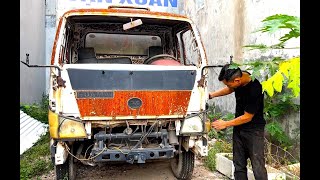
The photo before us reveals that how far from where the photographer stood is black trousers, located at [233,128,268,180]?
3.48 m

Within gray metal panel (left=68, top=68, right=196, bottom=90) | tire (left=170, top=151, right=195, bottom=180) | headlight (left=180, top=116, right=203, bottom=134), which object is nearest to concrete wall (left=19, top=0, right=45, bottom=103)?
gray metal panel (left=68, top=68, right=196, bottom=90)

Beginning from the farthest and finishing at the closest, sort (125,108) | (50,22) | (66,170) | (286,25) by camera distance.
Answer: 1. (50,22)
2. (66,170)
3. (125,108)
4. (286,25)

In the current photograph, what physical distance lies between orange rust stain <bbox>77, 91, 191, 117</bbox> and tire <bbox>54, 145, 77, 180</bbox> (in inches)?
34.4

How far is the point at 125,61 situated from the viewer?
511 centimetres

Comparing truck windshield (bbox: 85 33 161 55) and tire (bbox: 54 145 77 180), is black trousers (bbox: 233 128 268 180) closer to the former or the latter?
tire (bbox: 54 145 77 180)

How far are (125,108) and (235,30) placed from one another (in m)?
3.64

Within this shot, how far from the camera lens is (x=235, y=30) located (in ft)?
21.6

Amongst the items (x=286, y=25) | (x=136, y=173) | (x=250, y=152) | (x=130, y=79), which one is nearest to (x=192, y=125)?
(x=250, y=152)

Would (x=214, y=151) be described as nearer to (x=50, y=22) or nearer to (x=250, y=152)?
(x=250, y=152)

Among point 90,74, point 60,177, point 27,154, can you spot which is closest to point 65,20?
point 90,74

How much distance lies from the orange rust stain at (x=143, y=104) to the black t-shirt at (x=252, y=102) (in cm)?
71

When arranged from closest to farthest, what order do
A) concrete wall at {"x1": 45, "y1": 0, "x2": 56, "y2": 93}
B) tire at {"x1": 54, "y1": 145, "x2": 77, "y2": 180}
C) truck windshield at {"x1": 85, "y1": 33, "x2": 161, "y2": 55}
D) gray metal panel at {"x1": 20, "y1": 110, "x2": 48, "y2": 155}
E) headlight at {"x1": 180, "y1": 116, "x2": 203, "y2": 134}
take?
headlight at {"x1": 180, "y1": 116, "x2": 203, "y2": 134} < tire at {"x1": 54, "y1": 145, "x2": 77, "y2": 180} < truck windshield at {"x1": 85, "y1": 33, "x2": 161, "y2": 55} < gray metal panel at {"x1": 20, "y1": 110, "x2": 48, "y2": 155} < concrete wall at {"x1": 45, "y1": 0, "x2": 56, "y2": 93}

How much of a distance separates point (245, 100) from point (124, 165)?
264cm
